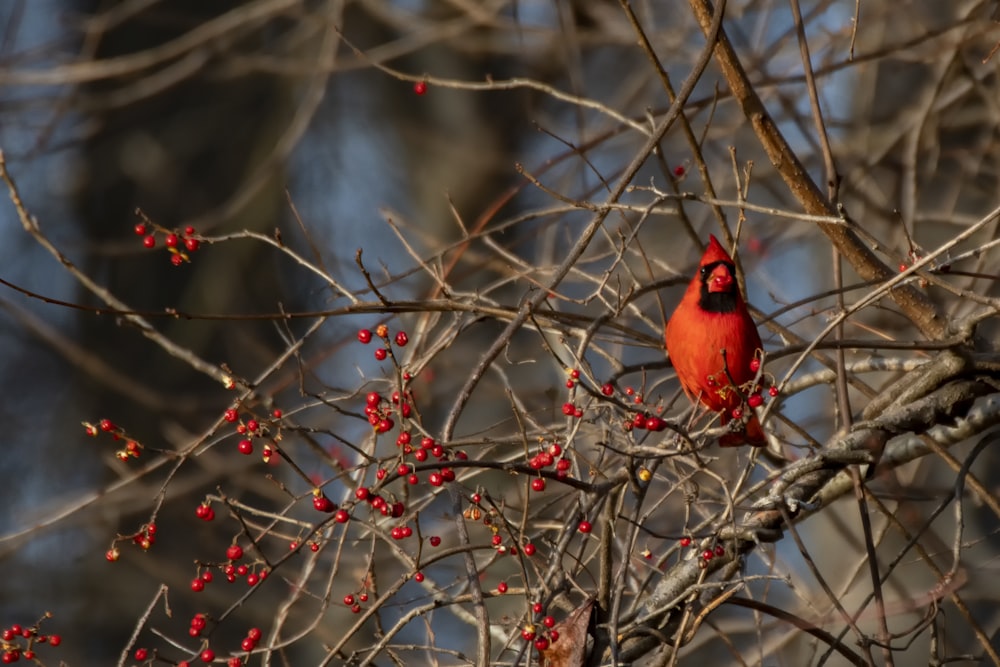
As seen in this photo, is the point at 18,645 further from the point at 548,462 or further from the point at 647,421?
the point at 647,421

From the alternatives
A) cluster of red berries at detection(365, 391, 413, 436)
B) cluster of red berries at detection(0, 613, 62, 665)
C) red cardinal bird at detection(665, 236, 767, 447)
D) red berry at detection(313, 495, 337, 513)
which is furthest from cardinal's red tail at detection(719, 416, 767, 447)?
cluster of red berries at detection(0, 613, 62, 665)

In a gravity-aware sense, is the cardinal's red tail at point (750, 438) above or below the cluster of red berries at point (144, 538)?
above

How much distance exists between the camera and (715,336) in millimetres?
2418

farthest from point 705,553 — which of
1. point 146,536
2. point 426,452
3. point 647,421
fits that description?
point 146,536

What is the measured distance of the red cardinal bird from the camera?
2428 millimetres

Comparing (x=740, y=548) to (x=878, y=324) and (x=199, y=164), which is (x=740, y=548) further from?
(x=199, y=164)

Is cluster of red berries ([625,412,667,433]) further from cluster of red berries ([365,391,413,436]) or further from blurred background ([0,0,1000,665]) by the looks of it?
blurred background ([0,0,1000,665])

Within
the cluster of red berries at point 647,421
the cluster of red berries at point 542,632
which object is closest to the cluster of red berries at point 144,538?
the cluster of red berries at point 542,632

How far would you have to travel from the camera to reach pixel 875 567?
1963mm

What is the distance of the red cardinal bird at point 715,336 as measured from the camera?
243 cm

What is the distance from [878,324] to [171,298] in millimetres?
4764

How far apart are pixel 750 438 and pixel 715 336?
23cm

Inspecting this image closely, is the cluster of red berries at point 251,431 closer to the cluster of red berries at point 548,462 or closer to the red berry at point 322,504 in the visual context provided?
the red berry at point 322,504

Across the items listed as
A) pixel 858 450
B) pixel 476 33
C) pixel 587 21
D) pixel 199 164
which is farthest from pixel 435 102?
pixel 858 450
